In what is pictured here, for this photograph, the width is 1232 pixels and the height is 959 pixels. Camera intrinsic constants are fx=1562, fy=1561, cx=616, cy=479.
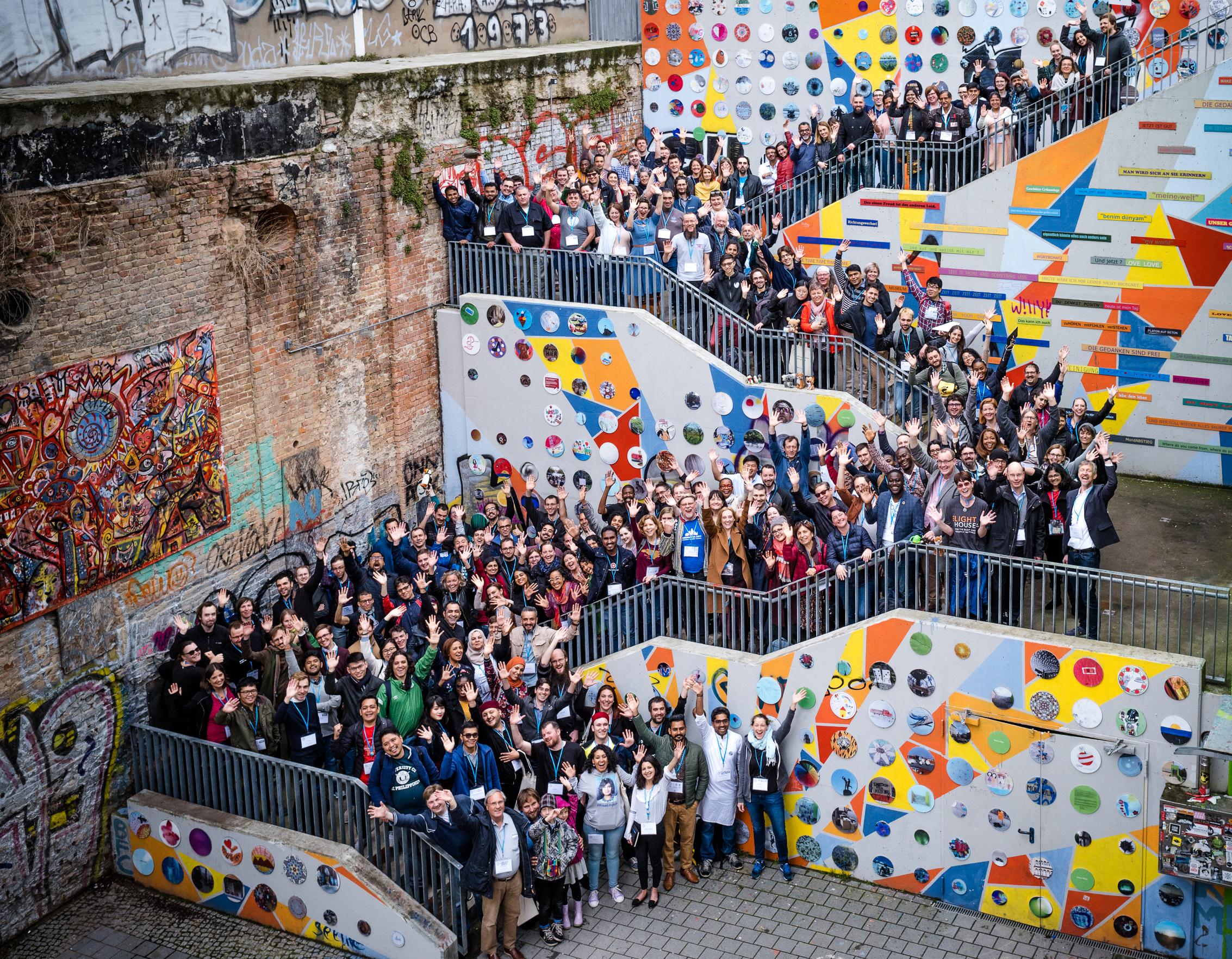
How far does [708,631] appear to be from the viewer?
14.9 m

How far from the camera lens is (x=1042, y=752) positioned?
13.4 metres

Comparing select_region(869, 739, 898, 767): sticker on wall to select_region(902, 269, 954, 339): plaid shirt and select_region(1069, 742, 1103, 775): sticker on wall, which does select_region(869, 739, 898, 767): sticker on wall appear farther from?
select_region(902, 269, 954, 339): plaid shirt

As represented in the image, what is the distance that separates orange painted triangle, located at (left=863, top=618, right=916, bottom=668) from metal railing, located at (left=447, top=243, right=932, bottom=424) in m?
3.01

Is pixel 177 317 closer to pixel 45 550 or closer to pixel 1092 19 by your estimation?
pixel 45 550

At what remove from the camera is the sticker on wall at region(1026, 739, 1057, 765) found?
43.8 ft

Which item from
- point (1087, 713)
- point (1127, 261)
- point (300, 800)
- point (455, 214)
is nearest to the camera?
point (1087, 713)

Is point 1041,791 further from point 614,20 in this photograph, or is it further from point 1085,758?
point 614,20

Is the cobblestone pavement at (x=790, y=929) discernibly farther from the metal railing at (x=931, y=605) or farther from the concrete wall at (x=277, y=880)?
the metal railing at (x=931, y=605)

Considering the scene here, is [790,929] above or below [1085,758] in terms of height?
below

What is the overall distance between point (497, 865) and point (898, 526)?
4.66 meters

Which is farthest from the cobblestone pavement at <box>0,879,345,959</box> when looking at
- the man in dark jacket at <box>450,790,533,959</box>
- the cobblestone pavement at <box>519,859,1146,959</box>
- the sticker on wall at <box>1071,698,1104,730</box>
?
the sticker on wall at <box>1071,698,1104,730</box>

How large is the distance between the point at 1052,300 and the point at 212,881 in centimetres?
1134

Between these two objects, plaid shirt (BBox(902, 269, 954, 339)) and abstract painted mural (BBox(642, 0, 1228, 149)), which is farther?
abstract painted mural (BBox(642, 0, 1228, 149))

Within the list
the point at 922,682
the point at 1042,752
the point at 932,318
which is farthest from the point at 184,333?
the point at 1042,752
